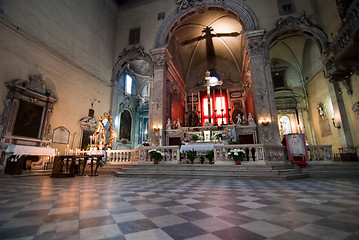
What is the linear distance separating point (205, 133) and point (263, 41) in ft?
26.6

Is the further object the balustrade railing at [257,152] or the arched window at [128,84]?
the arched window at [128,84]

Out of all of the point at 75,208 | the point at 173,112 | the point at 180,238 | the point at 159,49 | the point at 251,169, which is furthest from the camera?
the point at 173,112

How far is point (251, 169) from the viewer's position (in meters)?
6.84

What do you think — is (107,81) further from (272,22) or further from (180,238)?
(180,238)

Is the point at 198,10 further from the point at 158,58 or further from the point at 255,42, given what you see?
the point at 255,42

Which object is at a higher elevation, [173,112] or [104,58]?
[104,58]

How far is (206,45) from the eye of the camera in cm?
2127

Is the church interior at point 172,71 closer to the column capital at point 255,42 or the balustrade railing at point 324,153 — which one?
the column capital at point 255,42

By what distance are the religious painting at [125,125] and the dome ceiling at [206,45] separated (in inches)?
295

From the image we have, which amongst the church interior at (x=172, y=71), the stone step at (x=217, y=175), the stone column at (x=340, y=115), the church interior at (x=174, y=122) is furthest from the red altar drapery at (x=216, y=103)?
the stone step at (x=217, y=175)

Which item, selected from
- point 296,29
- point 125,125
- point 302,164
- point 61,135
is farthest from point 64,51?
point 296,29

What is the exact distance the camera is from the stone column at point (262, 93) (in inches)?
461

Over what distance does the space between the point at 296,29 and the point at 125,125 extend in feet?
54.9

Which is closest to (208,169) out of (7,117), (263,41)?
(7,117)
